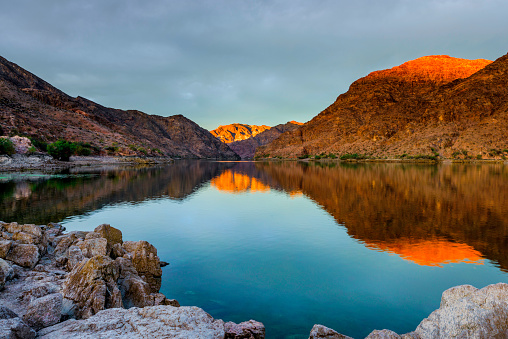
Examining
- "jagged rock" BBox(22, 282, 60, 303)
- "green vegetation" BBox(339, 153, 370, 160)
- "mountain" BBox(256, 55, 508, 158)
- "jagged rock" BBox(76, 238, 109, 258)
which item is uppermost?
"mountain" BBox(256, 55, 508, 158)

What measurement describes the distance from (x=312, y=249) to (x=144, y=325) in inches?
464

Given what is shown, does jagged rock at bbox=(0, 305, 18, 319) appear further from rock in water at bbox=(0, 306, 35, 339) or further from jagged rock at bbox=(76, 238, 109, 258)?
jagged rock at bbox=(76, 238, 109, 258)

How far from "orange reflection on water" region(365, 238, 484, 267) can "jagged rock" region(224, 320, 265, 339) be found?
409 inches

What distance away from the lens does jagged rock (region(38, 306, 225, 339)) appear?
5785mm

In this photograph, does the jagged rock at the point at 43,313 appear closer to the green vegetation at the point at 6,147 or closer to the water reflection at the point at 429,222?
the water reflection at the point at 429,222

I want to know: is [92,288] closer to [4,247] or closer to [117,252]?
[117,252]

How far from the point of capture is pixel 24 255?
1020cm

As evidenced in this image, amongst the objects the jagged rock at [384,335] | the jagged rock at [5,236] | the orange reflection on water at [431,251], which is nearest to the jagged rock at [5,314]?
the jagged rock at [5,236]

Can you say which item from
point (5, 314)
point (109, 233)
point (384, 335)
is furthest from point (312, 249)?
point (5, 314)

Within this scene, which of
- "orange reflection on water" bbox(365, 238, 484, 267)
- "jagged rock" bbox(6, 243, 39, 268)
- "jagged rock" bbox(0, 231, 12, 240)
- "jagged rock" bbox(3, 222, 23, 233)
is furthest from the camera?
"orange reflection on water" bbox(365, 238, 484, 267)

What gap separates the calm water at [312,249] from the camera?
10.2 m

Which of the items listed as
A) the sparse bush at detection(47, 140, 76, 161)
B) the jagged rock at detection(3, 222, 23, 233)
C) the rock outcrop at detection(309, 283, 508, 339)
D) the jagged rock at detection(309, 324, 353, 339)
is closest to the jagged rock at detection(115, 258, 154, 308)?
the jagged rock at detection(309, 324, 353, 339)

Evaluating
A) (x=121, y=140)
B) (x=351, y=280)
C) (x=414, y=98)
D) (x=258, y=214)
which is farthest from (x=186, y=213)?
(x=414, y=98)

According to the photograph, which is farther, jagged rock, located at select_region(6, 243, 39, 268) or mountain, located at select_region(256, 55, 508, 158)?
mountain, located at select_region(256, 55, 508, 158)
